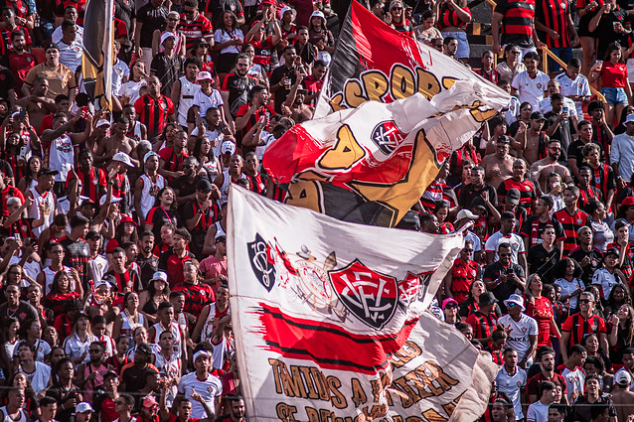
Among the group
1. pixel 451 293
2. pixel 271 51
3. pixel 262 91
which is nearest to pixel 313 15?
pixel 271 51

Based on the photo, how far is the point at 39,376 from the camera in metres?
13.0

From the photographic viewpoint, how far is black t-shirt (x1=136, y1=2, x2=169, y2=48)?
57.4 feet

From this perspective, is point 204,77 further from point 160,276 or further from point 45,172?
point 160,276

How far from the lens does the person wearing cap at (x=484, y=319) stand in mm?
15109

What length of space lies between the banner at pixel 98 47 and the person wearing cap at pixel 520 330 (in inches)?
214

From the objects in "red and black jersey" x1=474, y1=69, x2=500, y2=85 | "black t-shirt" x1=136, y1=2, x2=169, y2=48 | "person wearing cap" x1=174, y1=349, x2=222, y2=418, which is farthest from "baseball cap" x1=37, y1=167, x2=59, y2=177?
"red and black jersey" x1=474, y1=69, x2=500, y2=85

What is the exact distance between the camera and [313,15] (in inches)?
741

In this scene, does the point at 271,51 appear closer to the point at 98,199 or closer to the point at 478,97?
the point at 98,199

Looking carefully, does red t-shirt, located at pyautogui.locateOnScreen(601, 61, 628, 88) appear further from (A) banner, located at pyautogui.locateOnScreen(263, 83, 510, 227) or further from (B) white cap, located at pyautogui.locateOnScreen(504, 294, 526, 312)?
(A) banner, located at pyautogui.locateOnScreen(263, 83, 510, 227)

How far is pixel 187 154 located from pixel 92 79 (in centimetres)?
360

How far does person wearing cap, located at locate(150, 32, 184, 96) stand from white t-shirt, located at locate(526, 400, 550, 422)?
578 cm

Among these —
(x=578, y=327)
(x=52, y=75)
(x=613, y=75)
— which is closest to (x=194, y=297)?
(x=52, y=75)

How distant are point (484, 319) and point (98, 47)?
5405mm

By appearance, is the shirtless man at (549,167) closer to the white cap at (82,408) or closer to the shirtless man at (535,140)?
the shirtless man at (535,140)
